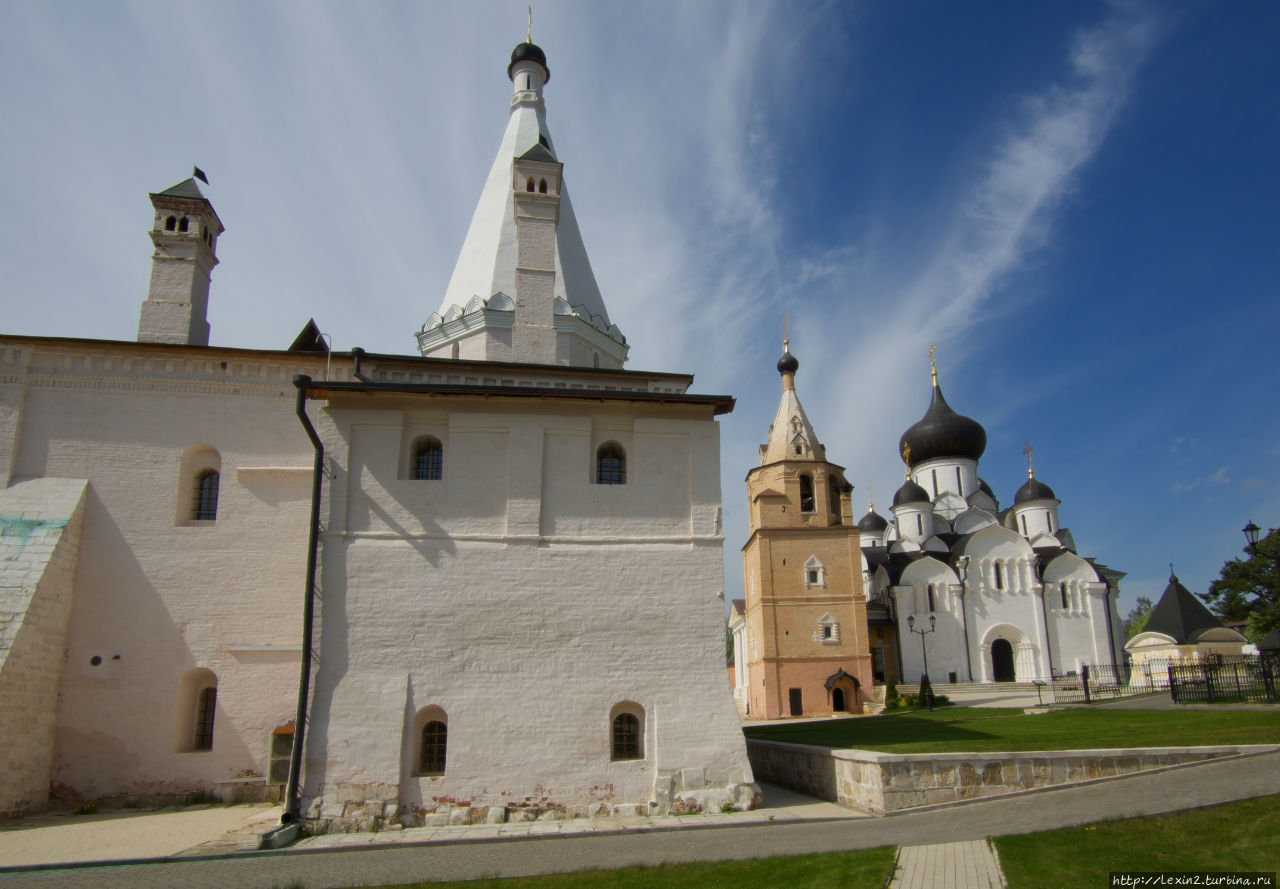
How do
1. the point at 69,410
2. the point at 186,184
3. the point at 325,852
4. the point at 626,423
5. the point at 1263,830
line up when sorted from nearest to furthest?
the point at 1263,830 < the point at 325,852 < the point at 626,423 < the point at 69,410 < the point at 186,184

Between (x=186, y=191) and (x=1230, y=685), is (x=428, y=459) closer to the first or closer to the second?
(x=186, y=191)

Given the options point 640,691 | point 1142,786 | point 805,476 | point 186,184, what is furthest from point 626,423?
point 805,476

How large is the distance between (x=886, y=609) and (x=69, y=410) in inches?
1361

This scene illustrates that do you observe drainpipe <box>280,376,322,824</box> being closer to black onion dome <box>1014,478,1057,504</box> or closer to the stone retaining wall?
the stone retaining wall

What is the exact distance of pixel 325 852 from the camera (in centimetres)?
934

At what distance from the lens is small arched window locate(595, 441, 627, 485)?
12695 millimetres

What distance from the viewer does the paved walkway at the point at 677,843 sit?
8.15 m

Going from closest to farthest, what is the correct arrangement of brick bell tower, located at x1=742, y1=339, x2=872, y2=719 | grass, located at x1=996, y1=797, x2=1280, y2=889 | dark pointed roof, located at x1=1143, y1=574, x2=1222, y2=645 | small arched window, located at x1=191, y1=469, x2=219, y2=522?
grass, located at x1=996, y1=797, x2=1280, y2=889 → small arched window, located at x1=191, y1=469, x2=219, y2=522 → brick bell tower, located at x1=742, y1=339, x2=872, y2=719 → dark pointed roof, located at x1=1143, y1=574, x2=1222, y2=645

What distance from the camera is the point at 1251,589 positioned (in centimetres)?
3984

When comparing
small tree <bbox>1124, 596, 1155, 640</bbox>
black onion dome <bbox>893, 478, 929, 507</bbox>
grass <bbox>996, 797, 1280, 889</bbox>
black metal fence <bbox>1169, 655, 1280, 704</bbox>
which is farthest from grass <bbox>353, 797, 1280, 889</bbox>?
small tree <bbox>1124, 596, 1155, 640</bbox>

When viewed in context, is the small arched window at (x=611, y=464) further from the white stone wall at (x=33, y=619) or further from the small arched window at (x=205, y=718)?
the white stone wall at (x=33, y=619)

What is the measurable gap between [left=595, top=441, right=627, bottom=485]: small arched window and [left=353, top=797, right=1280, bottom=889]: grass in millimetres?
6058

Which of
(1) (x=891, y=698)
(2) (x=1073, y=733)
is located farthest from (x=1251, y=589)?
(2) (x=1073, y=733)

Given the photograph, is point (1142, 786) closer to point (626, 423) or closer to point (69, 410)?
point (626, 423)
